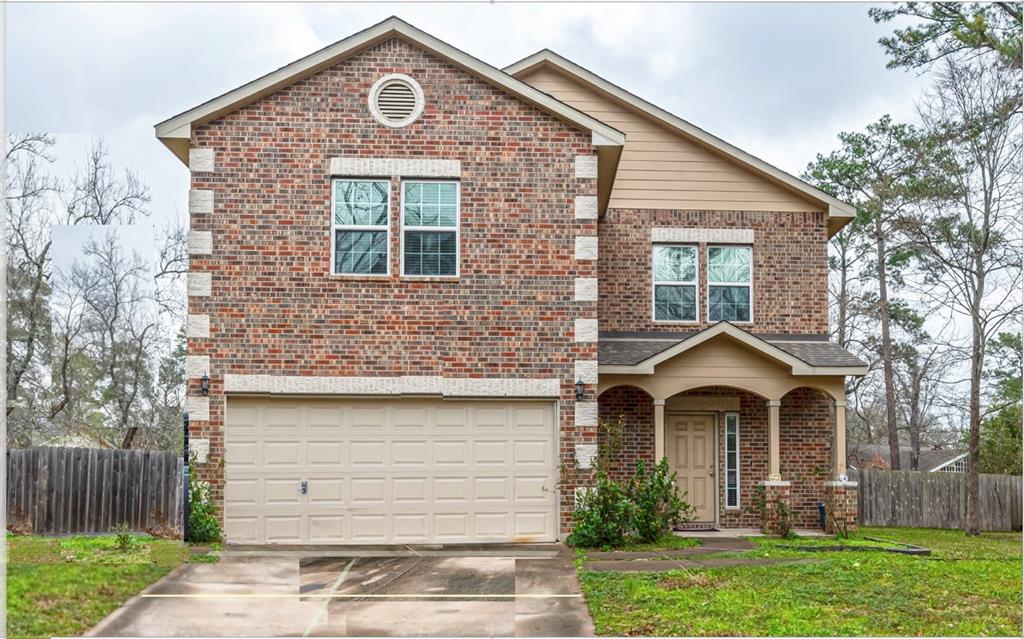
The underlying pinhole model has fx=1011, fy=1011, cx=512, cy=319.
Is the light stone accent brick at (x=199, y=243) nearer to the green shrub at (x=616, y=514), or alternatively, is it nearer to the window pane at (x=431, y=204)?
the window pane at (x=431, y=204)

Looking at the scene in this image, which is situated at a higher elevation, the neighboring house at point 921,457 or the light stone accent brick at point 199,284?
the light stone accent brick at point 199,284

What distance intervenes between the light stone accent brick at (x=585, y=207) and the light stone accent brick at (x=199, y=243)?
4.98 meters

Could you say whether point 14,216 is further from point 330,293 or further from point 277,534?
point 277,534

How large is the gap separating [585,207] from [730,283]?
4.70 meters

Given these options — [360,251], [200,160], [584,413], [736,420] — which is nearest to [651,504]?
[584,413]

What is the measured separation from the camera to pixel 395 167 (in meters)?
13.9

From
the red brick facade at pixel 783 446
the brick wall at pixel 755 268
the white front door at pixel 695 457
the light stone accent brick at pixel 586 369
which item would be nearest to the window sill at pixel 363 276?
the light stone accent brick at pixel 586 369

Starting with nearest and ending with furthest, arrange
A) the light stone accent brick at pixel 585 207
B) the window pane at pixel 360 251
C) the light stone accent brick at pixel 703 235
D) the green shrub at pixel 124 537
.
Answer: the green shrub at pixel 124 537 → the window pane at pixel 360 251 → the light stone accent brick at pixel 585 207 → the light stone accent brick at pixel 703 235

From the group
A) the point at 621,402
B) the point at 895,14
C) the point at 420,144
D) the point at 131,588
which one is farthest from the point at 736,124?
the point at 131,588

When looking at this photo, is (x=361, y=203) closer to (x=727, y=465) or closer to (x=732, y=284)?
(x=732, y=284)

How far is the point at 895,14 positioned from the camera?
1988 cm

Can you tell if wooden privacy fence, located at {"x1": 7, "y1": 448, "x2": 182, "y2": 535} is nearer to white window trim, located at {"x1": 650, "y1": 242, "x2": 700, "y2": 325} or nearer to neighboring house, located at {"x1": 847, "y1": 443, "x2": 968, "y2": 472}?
white window trim, located at {"x1": 650, "y1": 242, "x2": 700, "y2": 325}

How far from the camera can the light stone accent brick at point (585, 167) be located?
14086 mm

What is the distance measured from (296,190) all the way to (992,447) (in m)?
18.8
